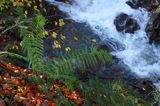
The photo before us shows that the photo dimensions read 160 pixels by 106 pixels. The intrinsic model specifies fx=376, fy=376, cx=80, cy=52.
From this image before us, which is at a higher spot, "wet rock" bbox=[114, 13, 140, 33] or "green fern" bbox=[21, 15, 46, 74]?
"green fern" bbox=[21, 15, 46, 74]

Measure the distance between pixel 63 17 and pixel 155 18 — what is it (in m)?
2.79

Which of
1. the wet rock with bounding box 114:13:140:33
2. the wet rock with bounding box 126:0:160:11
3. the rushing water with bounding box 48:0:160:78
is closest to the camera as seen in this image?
the rushing water with bounding box 48:0:160:78

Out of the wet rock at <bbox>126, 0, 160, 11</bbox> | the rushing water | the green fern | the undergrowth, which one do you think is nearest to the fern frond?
the undergrowth

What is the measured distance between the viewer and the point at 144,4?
12.4m

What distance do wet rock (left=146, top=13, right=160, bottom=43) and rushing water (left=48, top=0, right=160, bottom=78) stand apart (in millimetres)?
176

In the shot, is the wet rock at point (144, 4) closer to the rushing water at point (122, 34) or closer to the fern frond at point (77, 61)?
the rushing water at point (122, 34)

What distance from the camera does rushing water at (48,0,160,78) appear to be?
1018cm

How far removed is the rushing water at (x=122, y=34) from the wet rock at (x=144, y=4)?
0.55ft

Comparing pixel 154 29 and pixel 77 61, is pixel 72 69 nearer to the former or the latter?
pixel 77 61

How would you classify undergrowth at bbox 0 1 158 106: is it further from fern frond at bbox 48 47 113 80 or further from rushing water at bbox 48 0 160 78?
rushing water at bbox 48 0 160 78

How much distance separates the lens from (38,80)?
3643mm

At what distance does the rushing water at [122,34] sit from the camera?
1018cm

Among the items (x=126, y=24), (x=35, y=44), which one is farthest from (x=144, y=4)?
(x=35, y=44)

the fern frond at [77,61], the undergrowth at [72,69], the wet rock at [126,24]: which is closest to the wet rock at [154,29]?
the wet rock at [126,24]
